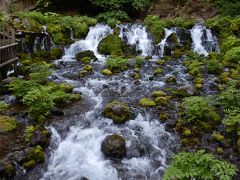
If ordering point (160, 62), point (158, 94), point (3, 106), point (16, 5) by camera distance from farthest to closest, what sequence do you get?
point (16, 5) < point (160, 62) < point (158, 94) < point (3, 106)

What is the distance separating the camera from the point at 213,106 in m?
10.0

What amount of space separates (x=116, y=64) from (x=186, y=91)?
4061mm

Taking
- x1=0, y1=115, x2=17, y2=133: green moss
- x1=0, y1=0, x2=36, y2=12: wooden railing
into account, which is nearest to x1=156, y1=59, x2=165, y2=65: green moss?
x1=0, y1=115, x2=17, y2=133: green moss

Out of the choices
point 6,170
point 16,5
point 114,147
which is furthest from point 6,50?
point 16,5

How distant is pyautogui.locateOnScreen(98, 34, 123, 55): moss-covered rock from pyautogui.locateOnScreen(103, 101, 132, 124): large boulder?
713 cm

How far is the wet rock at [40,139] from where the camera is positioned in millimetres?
7788

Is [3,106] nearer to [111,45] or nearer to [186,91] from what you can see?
[186,91]

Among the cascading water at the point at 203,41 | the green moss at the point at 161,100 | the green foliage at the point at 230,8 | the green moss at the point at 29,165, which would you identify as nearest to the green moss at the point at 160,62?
the cascading water at the point at 203,41

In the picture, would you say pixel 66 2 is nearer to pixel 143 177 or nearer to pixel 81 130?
pixel 81 130

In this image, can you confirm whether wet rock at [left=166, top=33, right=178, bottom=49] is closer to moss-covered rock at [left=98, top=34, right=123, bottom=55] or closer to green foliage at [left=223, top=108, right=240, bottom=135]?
moss-covered rock at [left=98, top=34, right=123, bottom=55]

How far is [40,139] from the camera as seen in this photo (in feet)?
25.7

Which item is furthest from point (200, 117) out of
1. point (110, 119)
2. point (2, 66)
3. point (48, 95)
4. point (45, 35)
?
point (45, 35)

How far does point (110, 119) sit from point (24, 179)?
3235mm

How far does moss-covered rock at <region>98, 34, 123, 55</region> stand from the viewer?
16.8m
